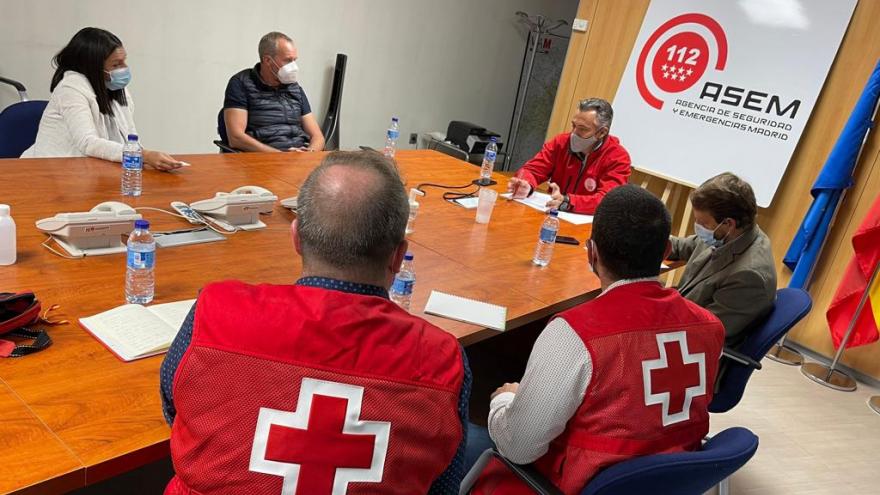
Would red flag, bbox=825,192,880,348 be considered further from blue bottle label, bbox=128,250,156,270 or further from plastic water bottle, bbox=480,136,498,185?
blue bottle label, bbox=128,250,156,270

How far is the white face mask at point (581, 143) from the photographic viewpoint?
3541 mm

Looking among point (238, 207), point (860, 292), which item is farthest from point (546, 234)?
point (860, 292)

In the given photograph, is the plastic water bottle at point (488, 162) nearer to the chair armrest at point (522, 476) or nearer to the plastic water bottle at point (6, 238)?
the chair armrest at point (522, 476)

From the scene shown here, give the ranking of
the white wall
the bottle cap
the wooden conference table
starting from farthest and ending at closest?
1. the white wall
2. the bottle cap
3. the wooden conference table

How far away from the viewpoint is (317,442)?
88cm

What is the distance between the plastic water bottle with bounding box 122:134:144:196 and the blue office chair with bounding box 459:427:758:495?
188 cm

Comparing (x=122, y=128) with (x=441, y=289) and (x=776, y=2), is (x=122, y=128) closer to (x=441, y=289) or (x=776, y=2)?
(x=441, y=289)

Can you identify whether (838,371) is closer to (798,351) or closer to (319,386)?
(798,351)

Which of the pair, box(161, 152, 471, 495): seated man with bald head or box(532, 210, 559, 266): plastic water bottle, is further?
box(532, 210, 559, 266): plastic water bottle

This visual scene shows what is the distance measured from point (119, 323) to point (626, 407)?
1.13 meters

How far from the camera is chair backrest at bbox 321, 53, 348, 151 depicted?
17.4 feet

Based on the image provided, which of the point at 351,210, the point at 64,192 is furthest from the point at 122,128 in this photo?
the point at 351,210

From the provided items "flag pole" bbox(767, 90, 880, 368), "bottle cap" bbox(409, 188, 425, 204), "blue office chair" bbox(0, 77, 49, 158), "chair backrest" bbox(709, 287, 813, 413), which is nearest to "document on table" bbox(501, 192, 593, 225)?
"bottle cap" bbox(409, 188, 425, 204)

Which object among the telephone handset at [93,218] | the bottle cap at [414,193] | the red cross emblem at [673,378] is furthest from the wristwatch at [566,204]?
the telephone handset at [93,218]
